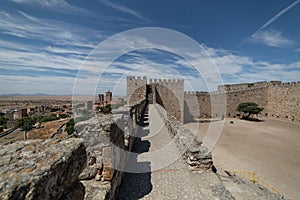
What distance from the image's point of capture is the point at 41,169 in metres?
0.87

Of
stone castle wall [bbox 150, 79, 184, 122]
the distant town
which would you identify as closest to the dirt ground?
stone castle wall [bbox 150, 79, 184, 122]

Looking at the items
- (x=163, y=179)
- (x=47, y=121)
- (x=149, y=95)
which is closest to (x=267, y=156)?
(x=163, y=179)

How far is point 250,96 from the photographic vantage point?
21.4 meters

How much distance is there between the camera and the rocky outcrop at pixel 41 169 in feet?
2.37

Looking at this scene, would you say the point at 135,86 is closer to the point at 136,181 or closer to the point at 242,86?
the point at 136,181

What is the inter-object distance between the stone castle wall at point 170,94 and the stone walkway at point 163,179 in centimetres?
1138

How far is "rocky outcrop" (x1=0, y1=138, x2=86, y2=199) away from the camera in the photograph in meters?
0.72

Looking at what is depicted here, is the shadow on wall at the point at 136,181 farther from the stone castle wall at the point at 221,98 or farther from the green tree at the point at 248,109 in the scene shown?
the green tree at the point at 248,109

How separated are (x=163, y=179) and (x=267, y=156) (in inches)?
320

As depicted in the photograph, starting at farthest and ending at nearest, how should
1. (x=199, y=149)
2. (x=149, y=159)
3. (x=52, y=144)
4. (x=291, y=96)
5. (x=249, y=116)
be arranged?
1. (x=249, y=116)
2. (x=291, y=96)
3. (x=149, y=159)
4. (x=199, y=149)
5. (x=52, y=144)

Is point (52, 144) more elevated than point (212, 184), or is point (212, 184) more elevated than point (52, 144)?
point (52, 144)

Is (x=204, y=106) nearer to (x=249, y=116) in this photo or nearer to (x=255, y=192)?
(x=249, y=116)

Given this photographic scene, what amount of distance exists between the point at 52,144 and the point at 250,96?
25511 mm

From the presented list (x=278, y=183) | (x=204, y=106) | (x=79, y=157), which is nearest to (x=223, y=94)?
(x=204, y=106)
